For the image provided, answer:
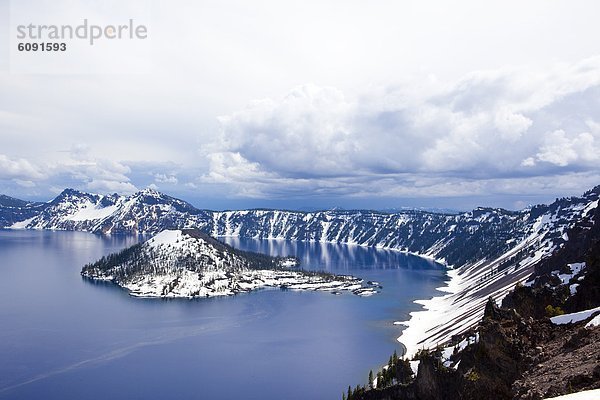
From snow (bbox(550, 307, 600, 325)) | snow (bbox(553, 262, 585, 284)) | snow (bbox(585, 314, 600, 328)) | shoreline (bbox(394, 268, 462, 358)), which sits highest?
snow (bbox(585, 314, 600, 328))

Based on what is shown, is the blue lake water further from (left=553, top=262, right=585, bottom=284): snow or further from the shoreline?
(left=553, top=262, right=585, bottom=284): snow

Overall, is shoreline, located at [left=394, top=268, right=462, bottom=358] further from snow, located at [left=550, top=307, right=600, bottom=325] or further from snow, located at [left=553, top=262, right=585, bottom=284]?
snow, located at [left=550, top=307, right=600, bottom=325]

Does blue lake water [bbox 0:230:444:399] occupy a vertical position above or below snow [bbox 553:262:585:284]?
below

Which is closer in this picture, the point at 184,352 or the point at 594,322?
the point at 594,322

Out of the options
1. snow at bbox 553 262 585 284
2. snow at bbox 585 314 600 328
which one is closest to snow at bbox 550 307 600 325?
snow at bbox 585 314 600 328

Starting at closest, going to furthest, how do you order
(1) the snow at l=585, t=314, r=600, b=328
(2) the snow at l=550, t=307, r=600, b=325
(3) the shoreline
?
1. (1) the snow at l=585, t=314, r=600, b=328
2. (2) the snow at l=550, t=307, r=600, b=325
3. (3) the shoreline

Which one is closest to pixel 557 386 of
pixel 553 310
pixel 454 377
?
pixel 454 377

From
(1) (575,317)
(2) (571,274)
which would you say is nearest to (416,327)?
(2) (571,274)

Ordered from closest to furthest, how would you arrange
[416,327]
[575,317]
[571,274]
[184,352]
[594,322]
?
1. [594,322]
2. [575,317]
3. [571,274]
4. [184,352]
5. [416,327]

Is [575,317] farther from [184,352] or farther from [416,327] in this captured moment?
[416,327]

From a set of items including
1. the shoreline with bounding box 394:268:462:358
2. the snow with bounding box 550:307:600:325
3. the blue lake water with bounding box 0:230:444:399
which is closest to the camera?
the snow with bounding box 550:307:600:325

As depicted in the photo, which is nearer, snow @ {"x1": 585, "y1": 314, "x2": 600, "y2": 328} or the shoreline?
snow @ {"x1": 585, "y1": 314, "x2": 600, "y2": 328}

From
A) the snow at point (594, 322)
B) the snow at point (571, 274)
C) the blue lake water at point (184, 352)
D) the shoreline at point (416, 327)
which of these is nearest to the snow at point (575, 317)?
the snow at point (594, 322)

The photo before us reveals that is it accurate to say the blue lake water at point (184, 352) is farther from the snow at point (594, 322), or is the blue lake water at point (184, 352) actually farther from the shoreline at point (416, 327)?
the snow at point (594, 322)
